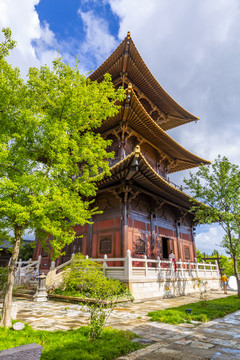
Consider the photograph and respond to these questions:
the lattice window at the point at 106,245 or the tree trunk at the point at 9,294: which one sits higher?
the lattice window at the point at 106,245

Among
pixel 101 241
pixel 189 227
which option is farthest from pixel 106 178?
pixel 189 227

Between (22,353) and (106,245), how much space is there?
34.5ft

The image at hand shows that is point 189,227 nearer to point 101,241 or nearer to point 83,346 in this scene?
point 101,241

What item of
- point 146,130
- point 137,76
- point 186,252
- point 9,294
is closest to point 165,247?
point 186,252

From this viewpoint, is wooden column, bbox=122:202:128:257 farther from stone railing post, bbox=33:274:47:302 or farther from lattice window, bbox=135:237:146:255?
stone railing post, bbox=33:274:47:302

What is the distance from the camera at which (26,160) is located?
5980mm

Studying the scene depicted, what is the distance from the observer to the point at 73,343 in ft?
12.4

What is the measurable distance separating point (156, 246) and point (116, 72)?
42.2 ft

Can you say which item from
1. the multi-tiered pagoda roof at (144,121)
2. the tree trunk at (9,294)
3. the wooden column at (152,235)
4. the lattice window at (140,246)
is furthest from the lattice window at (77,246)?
the tree trunk at (9,294)

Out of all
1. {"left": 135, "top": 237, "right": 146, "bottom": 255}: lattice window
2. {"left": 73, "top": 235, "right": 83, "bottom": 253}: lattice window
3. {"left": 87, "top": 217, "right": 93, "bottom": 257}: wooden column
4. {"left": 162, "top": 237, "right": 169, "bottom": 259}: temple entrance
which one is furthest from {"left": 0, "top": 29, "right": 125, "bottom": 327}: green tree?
{"left": 162, "top": 237, "right": 169, "bottom": 259}: temple entrance

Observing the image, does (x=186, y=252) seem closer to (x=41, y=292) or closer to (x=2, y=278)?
(x=41, y=292)

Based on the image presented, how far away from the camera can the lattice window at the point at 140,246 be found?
1221 centimetres

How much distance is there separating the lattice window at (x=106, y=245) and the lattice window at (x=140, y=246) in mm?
1508

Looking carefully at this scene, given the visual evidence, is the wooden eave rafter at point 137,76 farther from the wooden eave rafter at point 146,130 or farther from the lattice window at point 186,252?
the lattice window at point 186,252
